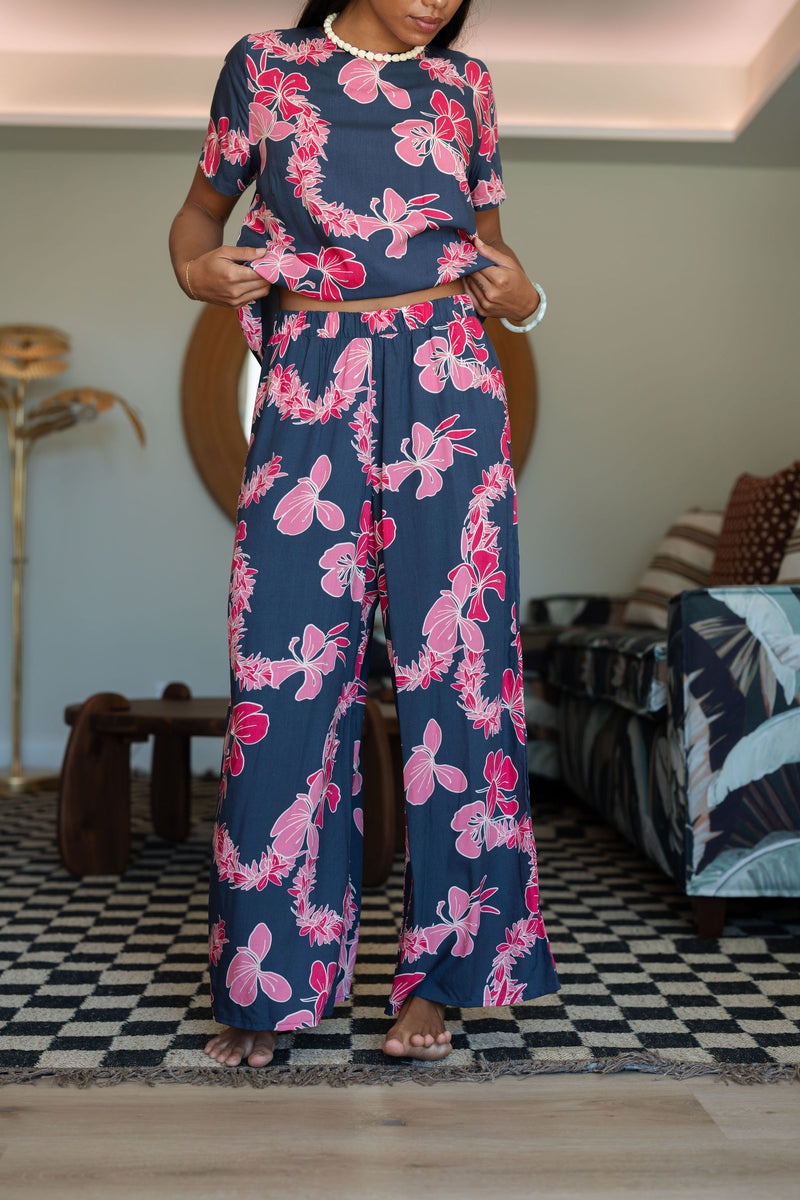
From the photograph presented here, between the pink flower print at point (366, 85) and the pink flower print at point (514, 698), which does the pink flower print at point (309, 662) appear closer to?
the pink flower print at point (514, 698)

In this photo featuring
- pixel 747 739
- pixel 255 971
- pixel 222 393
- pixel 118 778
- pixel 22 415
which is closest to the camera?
pixel 255 971

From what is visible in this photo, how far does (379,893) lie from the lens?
2.27 meters

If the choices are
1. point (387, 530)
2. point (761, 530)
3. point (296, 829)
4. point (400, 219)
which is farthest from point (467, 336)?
point (761, 530)

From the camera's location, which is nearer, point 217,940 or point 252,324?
point 217,940

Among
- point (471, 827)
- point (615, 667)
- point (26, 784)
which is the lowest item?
point (26, 784)

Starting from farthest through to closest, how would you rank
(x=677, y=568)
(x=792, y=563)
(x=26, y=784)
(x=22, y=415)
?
(x=22, y=415), (x=26, y=784), (x=677, y=568), (x=792, y=563)

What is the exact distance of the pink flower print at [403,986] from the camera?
1365 mm

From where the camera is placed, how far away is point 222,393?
4.02m

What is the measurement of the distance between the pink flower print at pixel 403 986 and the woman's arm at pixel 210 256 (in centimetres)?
87

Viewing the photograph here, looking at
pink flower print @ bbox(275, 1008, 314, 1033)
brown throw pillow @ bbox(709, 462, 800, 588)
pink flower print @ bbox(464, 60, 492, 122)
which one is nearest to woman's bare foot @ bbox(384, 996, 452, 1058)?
pink flower print @ bbox(275, 1008, 314, 1033)

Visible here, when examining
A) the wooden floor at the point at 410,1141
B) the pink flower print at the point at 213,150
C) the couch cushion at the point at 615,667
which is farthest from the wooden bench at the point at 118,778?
the pink flower print at the point at 213,150

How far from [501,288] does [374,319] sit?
0.18 metres

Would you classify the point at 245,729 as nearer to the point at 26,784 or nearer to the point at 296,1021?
the point at 296,1021

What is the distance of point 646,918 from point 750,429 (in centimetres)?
252
